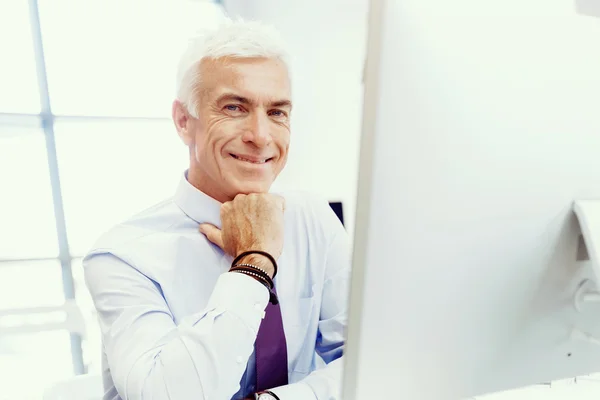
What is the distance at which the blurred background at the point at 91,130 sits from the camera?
107 centimetres

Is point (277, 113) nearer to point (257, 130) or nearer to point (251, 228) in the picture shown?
point (257, 130)

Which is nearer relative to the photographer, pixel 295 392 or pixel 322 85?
pixel 295 392

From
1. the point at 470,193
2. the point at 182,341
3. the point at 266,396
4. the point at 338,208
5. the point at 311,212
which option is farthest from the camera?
the point at 338,208

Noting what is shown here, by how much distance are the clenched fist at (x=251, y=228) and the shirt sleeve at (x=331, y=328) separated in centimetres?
19

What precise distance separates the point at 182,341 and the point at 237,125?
466mm

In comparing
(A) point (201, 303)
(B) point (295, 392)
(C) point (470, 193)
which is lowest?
(B) point (295, 392)

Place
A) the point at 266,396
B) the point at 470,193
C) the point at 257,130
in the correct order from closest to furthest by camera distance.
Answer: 1. the point at 470,193
2. the point at 266,396
3. the point at 257,130

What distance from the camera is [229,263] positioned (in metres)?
0.87

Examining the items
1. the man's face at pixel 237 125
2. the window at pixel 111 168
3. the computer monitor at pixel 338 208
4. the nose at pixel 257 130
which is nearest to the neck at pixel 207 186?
the man's face at pixel 237 125

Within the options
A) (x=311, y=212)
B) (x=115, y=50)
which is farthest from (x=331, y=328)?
(x=115, y=50)

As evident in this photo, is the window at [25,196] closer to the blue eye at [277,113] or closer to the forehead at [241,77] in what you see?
the forehead at [241,77]

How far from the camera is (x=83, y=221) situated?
1175 mm

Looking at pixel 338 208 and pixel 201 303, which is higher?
pixel 338 208

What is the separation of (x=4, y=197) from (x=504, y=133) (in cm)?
130
